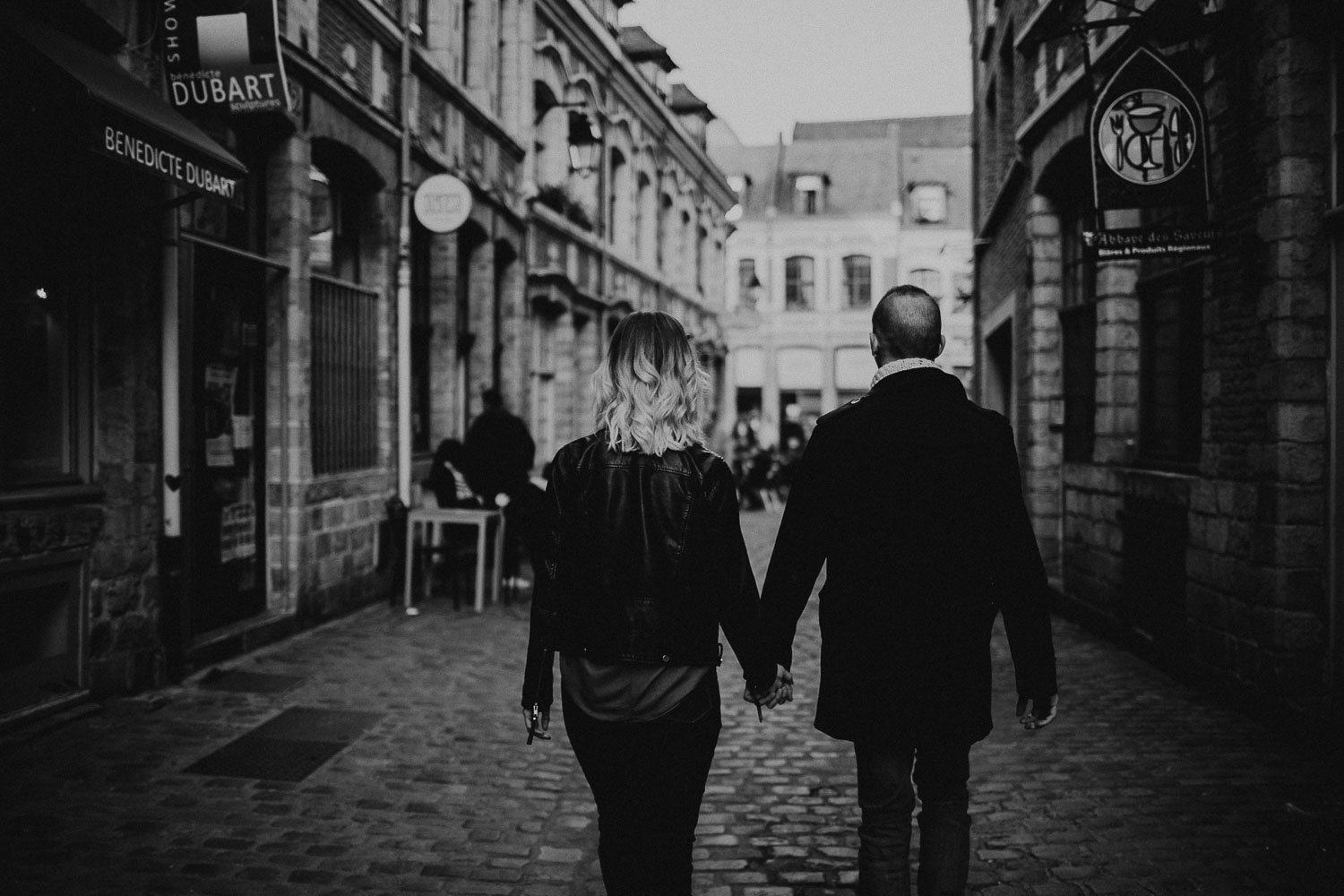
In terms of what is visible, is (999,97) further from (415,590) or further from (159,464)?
(159,464)

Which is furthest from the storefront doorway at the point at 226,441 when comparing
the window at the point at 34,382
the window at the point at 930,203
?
the window at the point at 930,203

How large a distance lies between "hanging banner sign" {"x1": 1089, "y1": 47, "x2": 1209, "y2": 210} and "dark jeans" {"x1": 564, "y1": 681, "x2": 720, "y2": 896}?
5.06 meters

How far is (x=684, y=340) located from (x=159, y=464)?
16.7ft

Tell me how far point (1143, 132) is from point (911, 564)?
469 centimetres

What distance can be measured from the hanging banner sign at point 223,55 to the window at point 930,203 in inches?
1492

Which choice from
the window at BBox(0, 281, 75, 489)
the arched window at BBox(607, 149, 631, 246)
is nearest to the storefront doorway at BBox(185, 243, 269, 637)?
the window at BBox(0, 281, 75, 489)

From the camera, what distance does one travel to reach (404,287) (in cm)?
1098

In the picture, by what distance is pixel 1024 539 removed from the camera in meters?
3.20

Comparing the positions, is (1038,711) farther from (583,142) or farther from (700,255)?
(700,255)

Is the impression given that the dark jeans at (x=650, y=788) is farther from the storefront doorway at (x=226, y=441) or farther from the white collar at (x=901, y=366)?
the storefront doorway at (x=226, y=441)

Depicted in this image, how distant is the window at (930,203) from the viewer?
4247cm

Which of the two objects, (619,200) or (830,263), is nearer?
(619,200)

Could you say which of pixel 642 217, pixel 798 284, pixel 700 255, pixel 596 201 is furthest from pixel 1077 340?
pixel 798 284

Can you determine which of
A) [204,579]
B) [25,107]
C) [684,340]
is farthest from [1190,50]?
[204,579]
